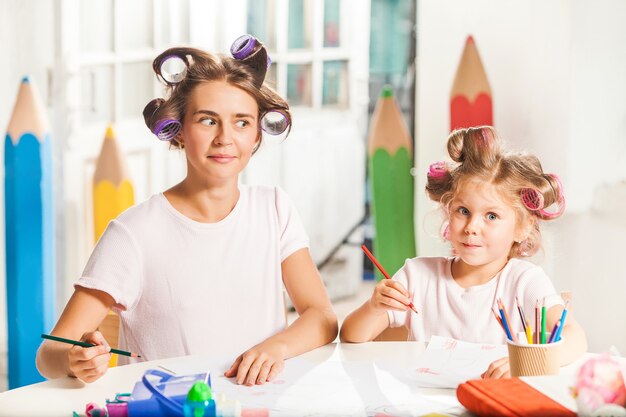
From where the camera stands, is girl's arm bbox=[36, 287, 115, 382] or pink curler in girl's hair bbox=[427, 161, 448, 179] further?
pink curler in girl's hair bbox=[427, 161, 448, 179]

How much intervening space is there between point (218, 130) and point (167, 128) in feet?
0.28

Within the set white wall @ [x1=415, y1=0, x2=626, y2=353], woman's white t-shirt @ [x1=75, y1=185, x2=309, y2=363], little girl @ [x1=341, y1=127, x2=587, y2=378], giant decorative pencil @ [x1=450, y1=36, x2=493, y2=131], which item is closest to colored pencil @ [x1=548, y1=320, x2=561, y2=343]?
little girl @ [x1=341, y1=127, x2=587, y2=378]

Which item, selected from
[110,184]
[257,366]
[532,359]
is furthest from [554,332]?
[110,184]

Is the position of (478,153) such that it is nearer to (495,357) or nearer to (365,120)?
(495,357)

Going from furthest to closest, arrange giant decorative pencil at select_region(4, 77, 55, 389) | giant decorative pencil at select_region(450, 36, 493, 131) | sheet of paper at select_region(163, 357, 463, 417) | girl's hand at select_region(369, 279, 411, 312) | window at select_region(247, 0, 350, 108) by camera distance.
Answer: window at select_region(247, 0, 350, 108)
giant decorative pencil at select_region(450, 36, 493, 131)
giant decorative pencil at select_region(4, 77, 55, 389)
girl's hand at select_region(369, 279, 411, 312)
sheet of paper at select_region(163, 357, 463, 417)

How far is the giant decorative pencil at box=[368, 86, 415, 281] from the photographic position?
2975 millimetres

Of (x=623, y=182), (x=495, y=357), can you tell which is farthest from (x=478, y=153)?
(x=623, y=182)

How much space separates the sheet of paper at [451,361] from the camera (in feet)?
4.11

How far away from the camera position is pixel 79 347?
122 centimetres

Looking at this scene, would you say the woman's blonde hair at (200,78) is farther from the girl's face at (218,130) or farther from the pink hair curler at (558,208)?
the pink hair curler at (558,208)

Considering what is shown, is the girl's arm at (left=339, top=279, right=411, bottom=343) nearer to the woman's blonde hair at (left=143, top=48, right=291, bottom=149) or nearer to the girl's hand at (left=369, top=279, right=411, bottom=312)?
the girl's hand at (left=369, top=279, right=411, bottom=312)

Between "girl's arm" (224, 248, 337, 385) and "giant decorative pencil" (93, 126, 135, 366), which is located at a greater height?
"giant decorative pencil" (93, 126, 135, 366)

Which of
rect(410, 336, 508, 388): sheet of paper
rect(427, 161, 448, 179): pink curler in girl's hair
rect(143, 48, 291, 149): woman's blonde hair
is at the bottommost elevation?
rect(410, 336, 508, 388): sheet of paper

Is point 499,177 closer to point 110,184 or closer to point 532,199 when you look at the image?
point 532,199
